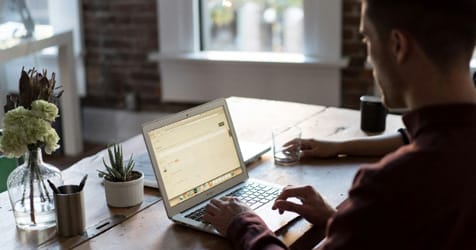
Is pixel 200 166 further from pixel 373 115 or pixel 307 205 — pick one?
pixel 373 115

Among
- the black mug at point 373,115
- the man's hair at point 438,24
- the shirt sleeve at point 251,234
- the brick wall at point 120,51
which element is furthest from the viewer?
the brick wall at point 120,51

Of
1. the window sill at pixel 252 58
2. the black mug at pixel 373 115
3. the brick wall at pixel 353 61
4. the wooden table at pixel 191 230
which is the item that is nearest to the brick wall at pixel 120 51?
the window sill at pixel 252 58

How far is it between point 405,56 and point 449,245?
33cm

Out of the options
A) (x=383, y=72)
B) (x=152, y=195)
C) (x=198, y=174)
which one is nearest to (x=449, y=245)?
(x=383, y=72)

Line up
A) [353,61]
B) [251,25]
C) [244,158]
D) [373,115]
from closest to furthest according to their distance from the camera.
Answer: [244,158] < [373,115] < [353,61] < [251,25]

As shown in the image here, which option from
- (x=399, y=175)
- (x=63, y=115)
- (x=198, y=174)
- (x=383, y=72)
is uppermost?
(x=383, y=72)

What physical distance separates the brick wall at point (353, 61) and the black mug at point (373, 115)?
1.30 m

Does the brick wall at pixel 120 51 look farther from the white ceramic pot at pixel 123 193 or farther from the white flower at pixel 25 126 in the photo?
the white flower at pixel 25 126

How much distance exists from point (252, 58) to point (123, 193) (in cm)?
225

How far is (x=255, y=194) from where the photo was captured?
1.86 meters

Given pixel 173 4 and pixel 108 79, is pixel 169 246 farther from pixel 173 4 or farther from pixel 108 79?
pixel 108 79

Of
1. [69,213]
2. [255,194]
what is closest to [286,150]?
[255,194]

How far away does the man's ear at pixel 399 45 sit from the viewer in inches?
46.2

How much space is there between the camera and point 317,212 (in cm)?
167
